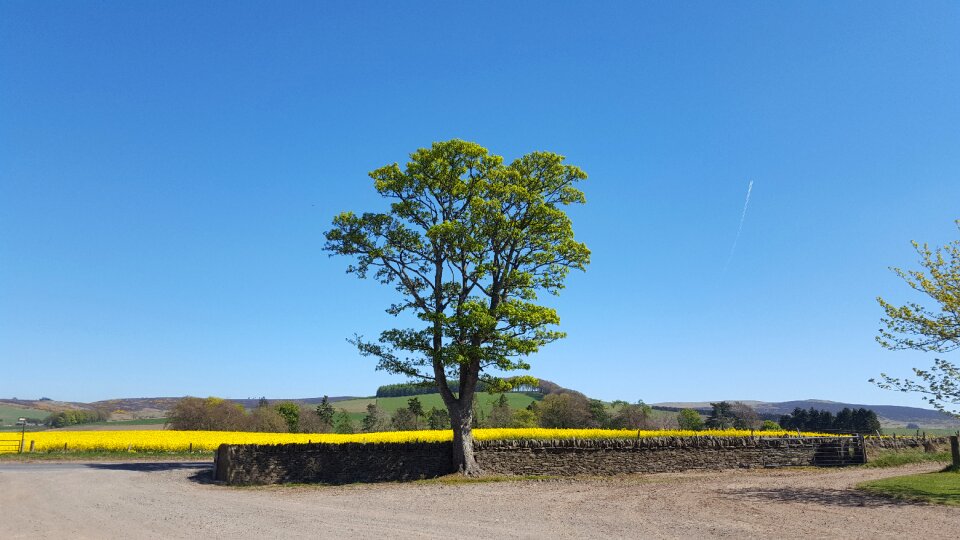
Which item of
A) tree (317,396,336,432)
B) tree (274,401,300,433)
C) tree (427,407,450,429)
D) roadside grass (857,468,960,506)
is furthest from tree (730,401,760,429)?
roadside grass (857,468,960,506)

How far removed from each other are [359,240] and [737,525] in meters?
19.9

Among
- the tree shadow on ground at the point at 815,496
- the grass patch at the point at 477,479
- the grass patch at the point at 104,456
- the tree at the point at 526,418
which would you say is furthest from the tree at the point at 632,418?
the tree shadow on ground at the point at 815,496

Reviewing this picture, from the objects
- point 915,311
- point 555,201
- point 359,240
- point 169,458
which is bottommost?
point 169,458

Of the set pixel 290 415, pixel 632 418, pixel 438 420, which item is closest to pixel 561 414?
pixel 632 418

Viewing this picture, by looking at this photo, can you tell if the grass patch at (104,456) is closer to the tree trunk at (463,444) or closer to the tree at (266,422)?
the tree trunk at (463,444)

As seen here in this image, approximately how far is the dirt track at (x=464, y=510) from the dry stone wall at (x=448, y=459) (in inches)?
73.8

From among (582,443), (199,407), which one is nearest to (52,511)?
(582,443)

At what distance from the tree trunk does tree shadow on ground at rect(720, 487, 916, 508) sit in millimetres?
10226

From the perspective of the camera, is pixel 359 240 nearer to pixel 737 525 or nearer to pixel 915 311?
pixel 737 525

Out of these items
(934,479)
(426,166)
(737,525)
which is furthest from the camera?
(426,166)

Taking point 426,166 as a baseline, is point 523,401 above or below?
below

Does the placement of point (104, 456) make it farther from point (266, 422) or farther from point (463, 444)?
point (266, 422)

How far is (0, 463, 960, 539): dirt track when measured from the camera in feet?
44.4

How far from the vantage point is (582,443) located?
28.8 metres
